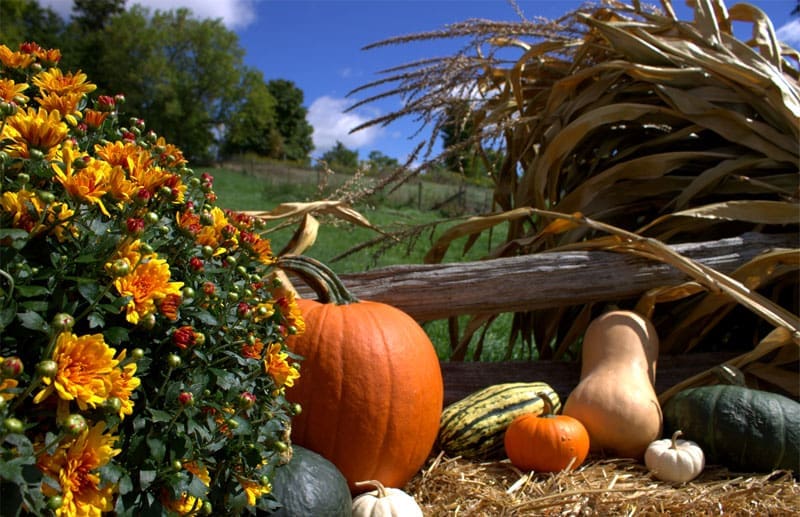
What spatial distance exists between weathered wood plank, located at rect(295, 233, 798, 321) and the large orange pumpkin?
52 centimetres

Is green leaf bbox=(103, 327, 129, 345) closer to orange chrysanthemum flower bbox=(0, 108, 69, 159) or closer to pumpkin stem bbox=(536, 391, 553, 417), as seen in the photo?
orange chrysanthemum flower bbox=(0, 108, 69, 159)

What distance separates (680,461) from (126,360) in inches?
74.0

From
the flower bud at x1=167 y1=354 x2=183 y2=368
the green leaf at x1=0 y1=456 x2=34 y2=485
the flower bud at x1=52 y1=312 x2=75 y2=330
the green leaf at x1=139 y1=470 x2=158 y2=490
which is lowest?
the green leaf at x1=139 y1=470 x2=158 y2=490

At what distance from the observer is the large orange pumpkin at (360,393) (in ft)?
6.81

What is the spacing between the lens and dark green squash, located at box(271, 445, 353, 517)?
1.62m

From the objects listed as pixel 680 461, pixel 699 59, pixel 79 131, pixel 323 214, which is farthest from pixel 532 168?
pixel 79 131

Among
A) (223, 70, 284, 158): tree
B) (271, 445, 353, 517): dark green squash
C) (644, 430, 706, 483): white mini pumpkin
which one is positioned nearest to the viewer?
(271, 445, 353, 517): dark green squash

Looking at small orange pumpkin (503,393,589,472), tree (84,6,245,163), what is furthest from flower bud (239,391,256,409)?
tree (84,6,245,163)

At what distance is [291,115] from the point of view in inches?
2638

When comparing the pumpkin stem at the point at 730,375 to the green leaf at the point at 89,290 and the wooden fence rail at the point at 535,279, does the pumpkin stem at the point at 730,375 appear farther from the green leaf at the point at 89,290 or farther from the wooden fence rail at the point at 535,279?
the green leaf at the point at 89,290

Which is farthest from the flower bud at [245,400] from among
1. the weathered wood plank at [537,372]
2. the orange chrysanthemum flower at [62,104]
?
the weathered wood plank at [537,372]

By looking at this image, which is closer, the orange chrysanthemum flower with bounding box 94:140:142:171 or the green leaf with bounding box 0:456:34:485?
the green leaf with bounding box 0:456:34:485

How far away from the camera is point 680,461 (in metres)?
2.20

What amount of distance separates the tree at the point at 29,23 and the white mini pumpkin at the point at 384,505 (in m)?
37.0
